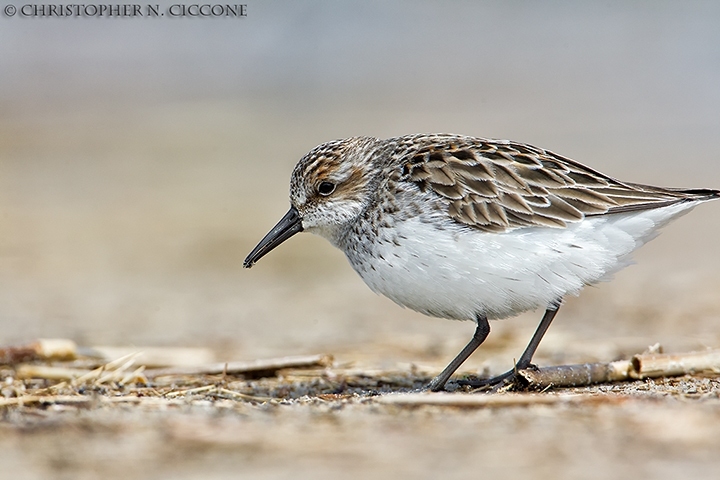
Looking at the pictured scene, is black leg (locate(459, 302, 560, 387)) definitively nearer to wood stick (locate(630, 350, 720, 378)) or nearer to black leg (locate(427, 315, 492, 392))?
black leg (locate(427, 315, 492, 392))

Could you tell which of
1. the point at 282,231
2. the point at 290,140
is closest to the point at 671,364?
the point at 282,231

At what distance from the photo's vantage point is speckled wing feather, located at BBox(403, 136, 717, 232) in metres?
4.77

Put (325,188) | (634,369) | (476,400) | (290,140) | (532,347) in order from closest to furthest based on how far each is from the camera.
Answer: (476,400) → (634,369) → (532,347) → (325,188) → (290,140)

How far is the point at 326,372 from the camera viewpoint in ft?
19.0

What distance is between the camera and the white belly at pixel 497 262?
463 cm

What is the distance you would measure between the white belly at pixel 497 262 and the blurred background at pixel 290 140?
59.9 inches

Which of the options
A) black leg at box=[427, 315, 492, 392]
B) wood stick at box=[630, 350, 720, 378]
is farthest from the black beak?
wood stick at box=[630, 350, 720, 378]

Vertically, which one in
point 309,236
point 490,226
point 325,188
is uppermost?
point 325,188

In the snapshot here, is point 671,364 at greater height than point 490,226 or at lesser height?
lesser

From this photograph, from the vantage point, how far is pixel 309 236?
41.3ft

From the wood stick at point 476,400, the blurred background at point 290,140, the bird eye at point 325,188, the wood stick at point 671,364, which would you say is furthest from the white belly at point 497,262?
the blurred background at point 290,140

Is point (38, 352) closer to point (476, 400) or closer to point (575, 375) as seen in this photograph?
point (476, 400)

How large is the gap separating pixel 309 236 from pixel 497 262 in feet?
26.4

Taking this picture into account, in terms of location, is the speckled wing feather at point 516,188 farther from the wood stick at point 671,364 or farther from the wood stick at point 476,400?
the wood stick at point 476,400
